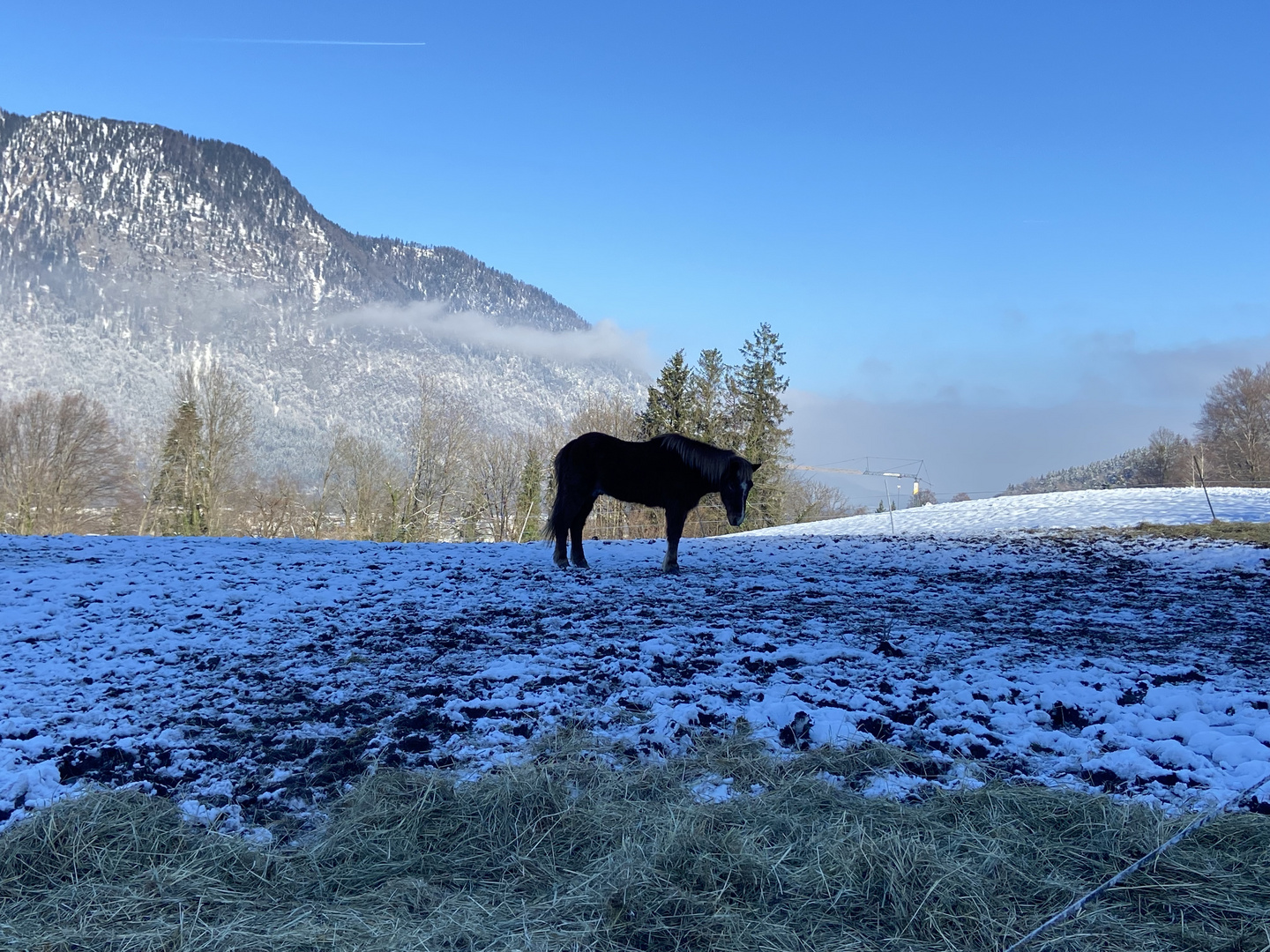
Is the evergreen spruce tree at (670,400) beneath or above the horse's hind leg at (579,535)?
above

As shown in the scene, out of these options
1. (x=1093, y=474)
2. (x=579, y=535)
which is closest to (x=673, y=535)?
(x=579, y=535)

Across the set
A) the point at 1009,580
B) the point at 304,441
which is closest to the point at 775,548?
the point at 1009,580

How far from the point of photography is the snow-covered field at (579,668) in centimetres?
381

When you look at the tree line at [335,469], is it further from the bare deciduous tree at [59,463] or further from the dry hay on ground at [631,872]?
the dry hay on ground at [631,872]

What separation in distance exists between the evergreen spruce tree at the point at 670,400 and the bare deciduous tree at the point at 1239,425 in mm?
→ 35884

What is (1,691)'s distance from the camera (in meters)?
4.73

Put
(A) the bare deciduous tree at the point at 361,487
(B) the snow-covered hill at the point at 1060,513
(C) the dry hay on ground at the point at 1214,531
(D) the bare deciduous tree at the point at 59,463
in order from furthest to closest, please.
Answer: (A) the bare deciduous tree at the point at 361,487 → (D) the bare deciduous tree at the point at 59,463 → (B) the snow-covered hill at the point at 1060,513 → (C) the dry hay on ground at the point at 1214,531

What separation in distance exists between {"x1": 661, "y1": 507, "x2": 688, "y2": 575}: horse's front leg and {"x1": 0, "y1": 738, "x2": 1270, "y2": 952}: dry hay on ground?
6528mm

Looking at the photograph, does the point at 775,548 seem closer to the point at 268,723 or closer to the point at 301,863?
the point at 268,723

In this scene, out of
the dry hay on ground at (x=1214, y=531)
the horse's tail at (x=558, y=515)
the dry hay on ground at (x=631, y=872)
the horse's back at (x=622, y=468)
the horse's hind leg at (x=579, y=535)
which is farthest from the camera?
the dry hay on ground at (x=1214, y=531)

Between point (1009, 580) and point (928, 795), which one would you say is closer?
point (928, 795)

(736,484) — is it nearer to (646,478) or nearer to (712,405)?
(646,478)

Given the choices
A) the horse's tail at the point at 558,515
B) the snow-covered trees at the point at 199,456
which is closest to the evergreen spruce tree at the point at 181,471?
the snow-covered trees at the point at 199,456

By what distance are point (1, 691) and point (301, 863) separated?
3.46m
